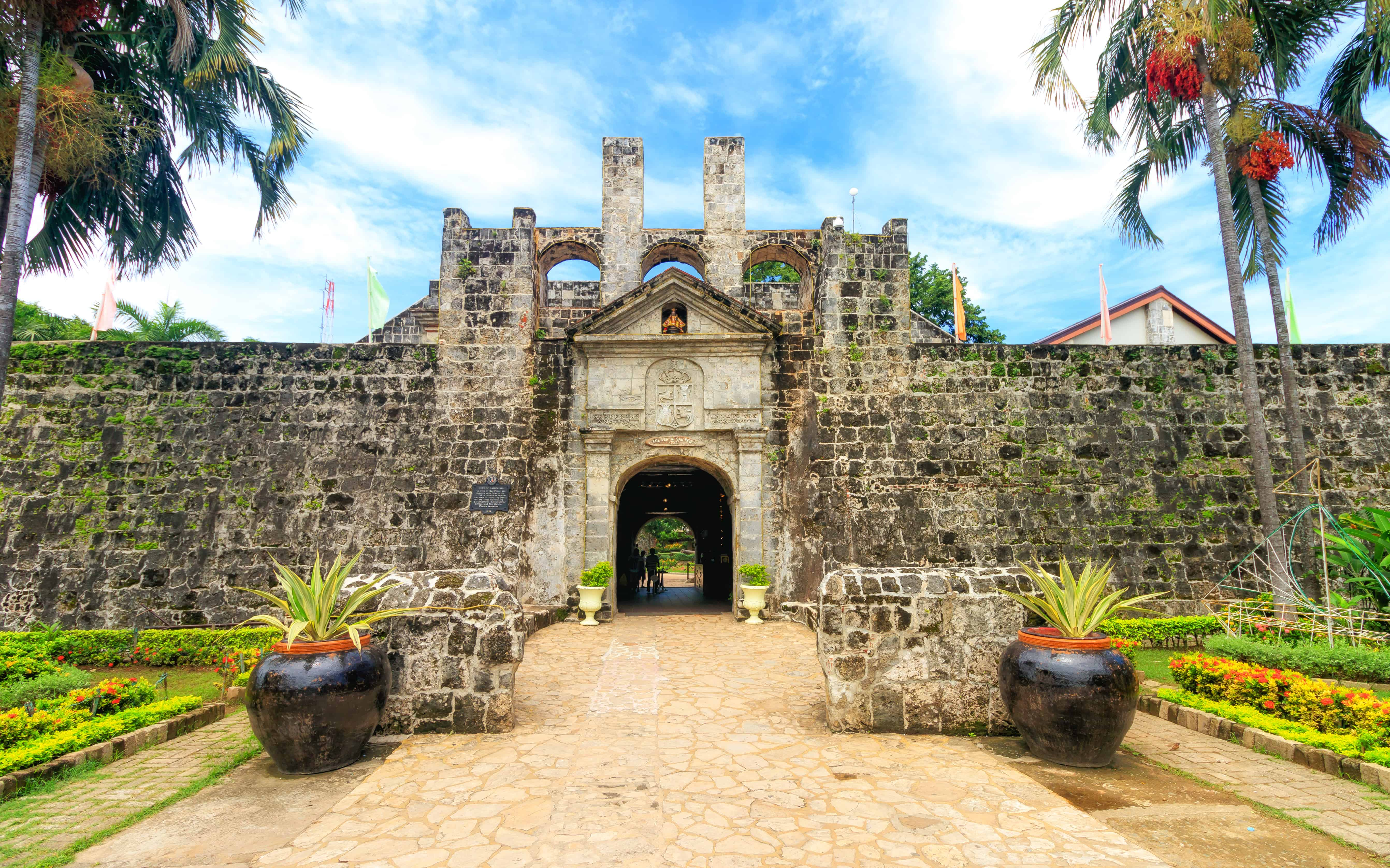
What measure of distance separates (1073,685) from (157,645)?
1052cm

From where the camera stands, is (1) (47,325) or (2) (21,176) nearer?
(2) (21,176)

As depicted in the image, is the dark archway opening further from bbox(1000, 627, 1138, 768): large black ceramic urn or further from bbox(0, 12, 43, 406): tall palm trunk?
bbox(0, 12, 43, 406): tall palm trunk

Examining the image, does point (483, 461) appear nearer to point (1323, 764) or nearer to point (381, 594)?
point (381, 594)

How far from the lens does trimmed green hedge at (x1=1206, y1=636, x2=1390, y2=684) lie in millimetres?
6750

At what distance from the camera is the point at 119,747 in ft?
16.5

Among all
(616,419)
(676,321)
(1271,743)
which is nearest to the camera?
(1271,743)

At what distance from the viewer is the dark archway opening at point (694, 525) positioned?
50.1 feet

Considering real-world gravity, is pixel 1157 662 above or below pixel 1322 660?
below

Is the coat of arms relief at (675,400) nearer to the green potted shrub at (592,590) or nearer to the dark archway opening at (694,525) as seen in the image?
the dark archway opening at (694,525)

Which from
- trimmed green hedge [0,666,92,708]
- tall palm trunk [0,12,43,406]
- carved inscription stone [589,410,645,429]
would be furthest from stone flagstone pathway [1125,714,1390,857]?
tall palm trunk [0,12,43,406]

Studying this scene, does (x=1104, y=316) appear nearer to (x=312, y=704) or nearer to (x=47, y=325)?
(x=312, y=704)

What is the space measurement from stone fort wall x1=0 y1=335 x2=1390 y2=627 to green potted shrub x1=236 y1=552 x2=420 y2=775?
6.25m

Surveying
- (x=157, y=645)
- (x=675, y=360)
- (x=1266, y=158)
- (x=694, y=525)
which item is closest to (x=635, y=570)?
(x=694, y=525)

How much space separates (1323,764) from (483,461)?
35.6 feet
